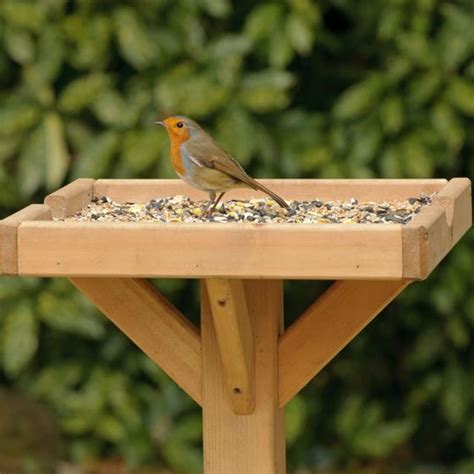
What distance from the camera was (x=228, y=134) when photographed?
5250 millimetres

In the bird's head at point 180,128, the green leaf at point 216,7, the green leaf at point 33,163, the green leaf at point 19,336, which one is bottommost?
the green leaf at point 19,336

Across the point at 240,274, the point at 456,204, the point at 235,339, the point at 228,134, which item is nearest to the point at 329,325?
the point at 235,339

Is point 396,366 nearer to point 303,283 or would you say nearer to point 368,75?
point 303,283

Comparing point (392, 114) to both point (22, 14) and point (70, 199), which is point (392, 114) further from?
point (70, 199)

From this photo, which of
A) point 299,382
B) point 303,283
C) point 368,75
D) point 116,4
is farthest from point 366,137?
point 299,382

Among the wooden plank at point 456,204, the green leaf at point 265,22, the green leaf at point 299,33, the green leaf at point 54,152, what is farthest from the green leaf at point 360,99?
the wooden plank at point 456,204

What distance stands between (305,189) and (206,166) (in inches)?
18.4

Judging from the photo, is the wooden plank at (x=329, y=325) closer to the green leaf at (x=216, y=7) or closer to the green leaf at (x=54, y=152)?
the green leaf at (x=54, y=152)

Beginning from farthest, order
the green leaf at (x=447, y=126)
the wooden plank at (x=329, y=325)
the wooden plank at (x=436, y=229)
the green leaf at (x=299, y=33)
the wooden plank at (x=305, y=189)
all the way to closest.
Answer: the green leaf at (x=447, y=126) → the green leaf at (x=299, y=33) → the wooden plank at (x=305, y=189) → the wooden plank at (x=329, y=325) → the wooden plank at (x=436, y=229)

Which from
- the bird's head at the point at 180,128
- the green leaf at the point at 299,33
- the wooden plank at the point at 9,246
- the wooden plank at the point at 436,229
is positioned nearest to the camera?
the wooden plank at the point at 436,229

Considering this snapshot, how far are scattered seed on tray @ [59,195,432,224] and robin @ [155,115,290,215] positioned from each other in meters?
0.05

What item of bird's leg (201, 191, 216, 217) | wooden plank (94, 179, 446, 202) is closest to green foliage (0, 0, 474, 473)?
wooden plank (94, 179, 446, 202)

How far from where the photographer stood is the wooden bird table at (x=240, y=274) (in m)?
3.01

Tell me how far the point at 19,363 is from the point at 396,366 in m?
1.47
